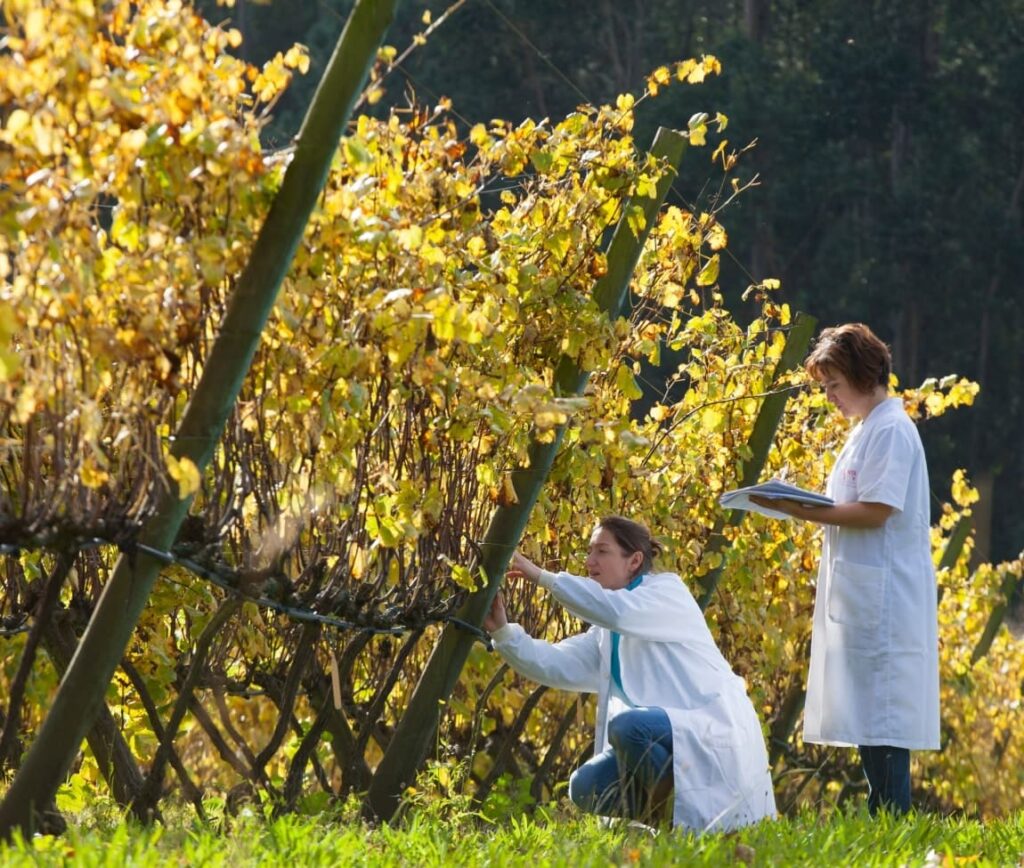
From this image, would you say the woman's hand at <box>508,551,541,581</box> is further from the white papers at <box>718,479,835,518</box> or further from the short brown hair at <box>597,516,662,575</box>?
the white papers at <box>718,479,835,518</box>

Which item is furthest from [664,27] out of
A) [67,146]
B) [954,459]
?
[67,146]

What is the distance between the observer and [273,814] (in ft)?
16.2

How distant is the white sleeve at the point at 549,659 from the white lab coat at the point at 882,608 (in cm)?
64

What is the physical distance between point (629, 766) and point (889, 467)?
1089 mm

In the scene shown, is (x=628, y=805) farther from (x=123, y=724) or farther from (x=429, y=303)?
(x=429, y=303)

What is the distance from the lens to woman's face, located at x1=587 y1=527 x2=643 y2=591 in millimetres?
5234

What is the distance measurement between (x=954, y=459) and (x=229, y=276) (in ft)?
87.5

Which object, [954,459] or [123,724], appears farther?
[954,459]

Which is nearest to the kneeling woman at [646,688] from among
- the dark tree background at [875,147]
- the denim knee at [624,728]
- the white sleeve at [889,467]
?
the denim knee at [624,728]

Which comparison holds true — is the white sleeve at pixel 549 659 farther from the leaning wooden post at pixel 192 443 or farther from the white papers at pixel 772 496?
the leaning wooden post at pixel 192 443

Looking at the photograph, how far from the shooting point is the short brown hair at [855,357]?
5.27 m

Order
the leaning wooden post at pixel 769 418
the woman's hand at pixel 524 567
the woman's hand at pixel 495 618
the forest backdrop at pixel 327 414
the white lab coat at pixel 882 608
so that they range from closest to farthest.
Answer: the forest backdrop at pixel 327 414
the woman's hand at pixel 524 567
the white lab coat at pixel 882 608
the woman's hand at pixel 495 618
the leaning wooden post at pixel 769 418

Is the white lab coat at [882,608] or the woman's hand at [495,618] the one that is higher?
the white lab coat at [882,608]

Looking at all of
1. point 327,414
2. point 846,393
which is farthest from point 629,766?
point 327,414
